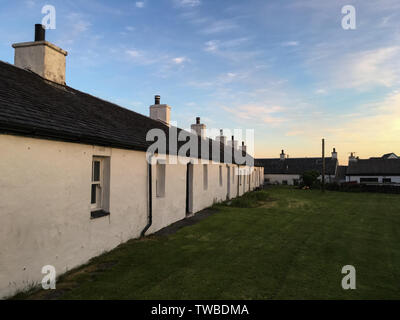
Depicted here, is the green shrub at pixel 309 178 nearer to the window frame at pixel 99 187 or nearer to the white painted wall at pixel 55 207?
the white painted wall at pixel 55 207

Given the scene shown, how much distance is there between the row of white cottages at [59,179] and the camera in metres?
4.84

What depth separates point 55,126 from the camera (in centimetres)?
585

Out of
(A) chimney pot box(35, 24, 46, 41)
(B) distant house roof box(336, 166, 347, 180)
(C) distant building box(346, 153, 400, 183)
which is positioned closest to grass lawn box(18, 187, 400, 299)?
(A) chimney pot box(35, 24, 46, 41)

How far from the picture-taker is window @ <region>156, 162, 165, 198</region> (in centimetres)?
1119

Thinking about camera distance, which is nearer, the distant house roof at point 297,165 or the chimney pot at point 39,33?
the chimney pot at point 39,33

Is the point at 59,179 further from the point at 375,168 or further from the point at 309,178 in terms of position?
the point at 375,168

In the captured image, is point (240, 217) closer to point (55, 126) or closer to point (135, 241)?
point (135, 241)

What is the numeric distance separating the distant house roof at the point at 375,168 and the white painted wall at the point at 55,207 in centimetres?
4541

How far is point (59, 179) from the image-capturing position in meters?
5.85

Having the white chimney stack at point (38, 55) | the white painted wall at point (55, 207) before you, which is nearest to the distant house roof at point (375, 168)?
the white painted wall at point (55, 207)

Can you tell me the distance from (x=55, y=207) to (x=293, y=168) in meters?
55.7

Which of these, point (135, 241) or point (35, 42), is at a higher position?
point (35, 42)
